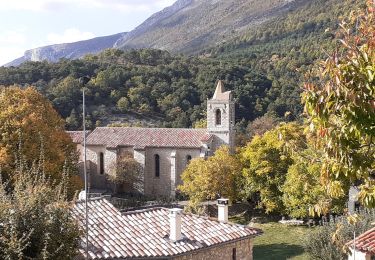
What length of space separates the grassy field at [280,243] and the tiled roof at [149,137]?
502 inches

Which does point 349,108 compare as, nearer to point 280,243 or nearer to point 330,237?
point 330,237

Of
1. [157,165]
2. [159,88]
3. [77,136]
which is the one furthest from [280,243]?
[159,88]

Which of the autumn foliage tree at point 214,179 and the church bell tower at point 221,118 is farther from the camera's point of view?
the church bell tower at point 221,118

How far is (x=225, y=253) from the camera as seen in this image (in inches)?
678

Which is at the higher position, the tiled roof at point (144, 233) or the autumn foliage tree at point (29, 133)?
the autumn foliage tree at point (29, 133)

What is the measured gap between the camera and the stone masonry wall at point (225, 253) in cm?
1609

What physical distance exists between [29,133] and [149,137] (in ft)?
65.8

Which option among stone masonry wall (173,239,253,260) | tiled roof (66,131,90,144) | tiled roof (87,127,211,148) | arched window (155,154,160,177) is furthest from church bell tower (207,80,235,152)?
stone masonry wall (173,239,253,260)

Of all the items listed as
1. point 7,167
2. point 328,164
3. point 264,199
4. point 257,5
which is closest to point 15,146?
point 7,167

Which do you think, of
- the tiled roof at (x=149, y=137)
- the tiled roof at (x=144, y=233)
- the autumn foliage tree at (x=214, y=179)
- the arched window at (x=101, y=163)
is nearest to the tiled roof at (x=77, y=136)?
the tiled roof at (x=149, y=137)

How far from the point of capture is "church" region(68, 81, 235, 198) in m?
46.1

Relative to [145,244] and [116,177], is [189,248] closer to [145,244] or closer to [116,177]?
[145,244]

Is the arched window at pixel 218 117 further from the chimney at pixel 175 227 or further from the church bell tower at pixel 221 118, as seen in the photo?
the chimney at pixel 175 227

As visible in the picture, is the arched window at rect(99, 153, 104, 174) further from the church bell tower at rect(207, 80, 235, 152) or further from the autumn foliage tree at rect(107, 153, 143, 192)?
the church bell tower at rect(207, 80, 235, 152)
